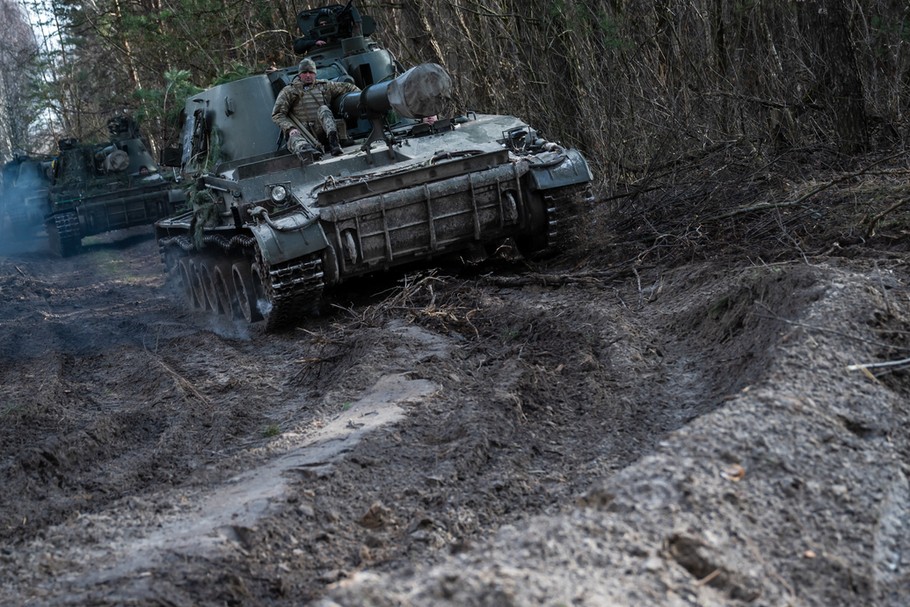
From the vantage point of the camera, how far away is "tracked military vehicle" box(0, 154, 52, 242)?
2184cm

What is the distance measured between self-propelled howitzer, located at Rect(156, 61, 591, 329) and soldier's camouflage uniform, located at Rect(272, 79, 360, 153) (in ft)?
0.73

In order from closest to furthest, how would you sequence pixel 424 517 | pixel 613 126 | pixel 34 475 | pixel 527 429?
pixel 424 517 < pixel 527 429 < pixel 34 475 < pixel 613 126

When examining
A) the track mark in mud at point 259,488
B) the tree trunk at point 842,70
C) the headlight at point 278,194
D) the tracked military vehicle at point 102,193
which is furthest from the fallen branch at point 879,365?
the tracked military vehicle at point 102,193

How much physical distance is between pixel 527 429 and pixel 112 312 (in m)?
8.52

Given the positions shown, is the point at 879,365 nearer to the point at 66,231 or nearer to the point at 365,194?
the point at 365,194

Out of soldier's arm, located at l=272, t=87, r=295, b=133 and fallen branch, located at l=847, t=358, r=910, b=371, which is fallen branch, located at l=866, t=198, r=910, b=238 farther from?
soldier's arm, located at l=272, t=87, r=295, b=133

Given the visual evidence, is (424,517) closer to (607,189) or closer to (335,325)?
(335,325)

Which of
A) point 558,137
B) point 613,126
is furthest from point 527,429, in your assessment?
point 558,137

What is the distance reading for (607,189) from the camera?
39.9 ft

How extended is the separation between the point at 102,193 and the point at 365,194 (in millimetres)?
11878

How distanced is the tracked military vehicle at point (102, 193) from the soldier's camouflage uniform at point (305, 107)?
325 inches

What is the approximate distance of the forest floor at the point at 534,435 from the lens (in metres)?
3.63

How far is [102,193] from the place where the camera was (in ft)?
64.5

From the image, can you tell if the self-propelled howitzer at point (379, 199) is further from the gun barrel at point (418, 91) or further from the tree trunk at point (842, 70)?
the tree trunk at point (842, 70)
